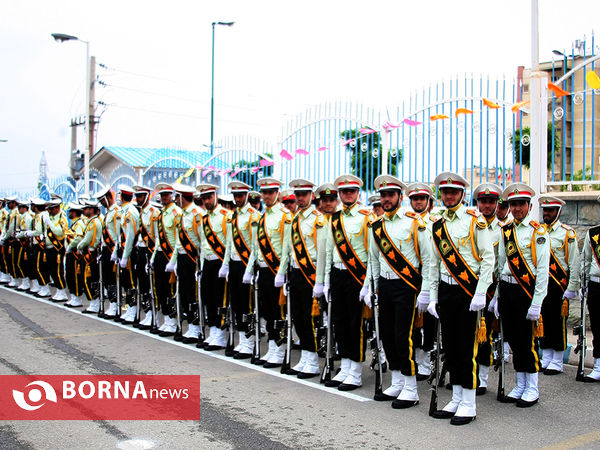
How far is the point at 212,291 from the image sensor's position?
Answer: 905 cm

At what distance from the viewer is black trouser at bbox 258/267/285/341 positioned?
8.17m

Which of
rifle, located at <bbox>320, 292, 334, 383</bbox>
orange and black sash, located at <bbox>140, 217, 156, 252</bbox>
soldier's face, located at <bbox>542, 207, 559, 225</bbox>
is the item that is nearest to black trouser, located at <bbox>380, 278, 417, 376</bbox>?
rifle, located at <bbox>320, 292, 334, 383</bbox>

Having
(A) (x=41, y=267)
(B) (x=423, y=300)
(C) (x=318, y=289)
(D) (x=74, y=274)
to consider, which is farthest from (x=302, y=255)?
(A) (x=41, y=267)

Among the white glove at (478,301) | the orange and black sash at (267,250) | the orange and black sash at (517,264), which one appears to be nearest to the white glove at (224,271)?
the orange and black sash at (267,250)

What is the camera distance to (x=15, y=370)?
7.36 metres

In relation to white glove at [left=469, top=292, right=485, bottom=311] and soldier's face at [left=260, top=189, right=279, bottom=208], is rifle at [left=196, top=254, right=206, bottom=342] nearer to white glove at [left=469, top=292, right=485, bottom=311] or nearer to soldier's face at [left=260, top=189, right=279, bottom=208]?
soldier's face at [left=260, top=189, right=279, bottom=208]

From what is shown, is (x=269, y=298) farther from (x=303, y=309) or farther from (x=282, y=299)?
(x=303, y=309)

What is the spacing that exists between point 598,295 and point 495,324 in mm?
1278

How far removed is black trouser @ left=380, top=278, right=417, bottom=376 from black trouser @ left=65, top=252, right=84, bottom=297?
7.50 m

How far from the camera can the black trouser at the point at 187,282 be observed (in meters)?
9.50

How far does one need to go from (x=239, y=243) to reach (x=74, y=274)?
518cm

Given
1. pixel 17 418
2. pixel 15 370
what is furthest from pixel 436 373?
pixel 15 370

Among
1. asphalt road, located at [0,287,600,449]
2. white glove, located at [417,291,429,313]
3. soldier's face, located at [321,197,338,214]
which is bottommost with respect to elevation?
asphalt road, located at [0,287,600,449]

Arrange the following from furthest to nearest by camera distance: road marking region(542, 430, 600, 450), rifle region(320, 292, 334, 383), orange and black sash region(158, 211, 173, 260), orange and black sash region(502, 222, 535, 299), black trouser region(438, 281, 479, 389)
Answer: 1. orange and black sash region(158, 211, 173, 260)
2. rifle region(320, 292, 334, 383)
3. orange and black sash region(502, 222, 535, 299)
4. black trouser region(438, 281, 479, 389)
5. road marking region(542, 430, 600, 450)
